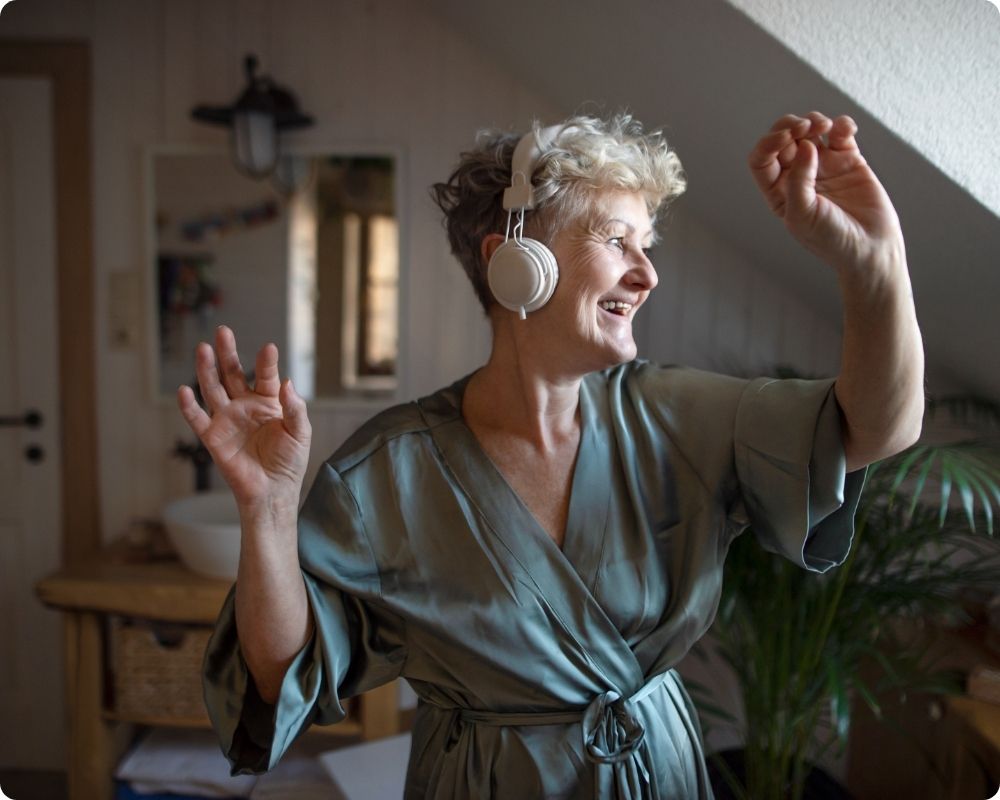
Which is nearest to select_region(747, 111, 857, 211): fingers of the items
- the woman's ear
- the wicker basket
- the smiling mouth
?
the smiling mouth

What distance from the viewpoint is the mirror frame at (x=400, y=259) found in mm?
2139

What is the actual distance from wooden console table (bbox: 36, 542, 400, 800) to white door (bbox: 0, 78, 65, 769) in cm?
52

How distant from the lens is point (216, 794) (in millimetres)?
1858

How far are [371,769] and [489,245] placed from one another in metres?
1.13

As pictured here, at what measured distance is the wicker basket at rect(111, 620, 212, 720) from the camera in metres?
1.85

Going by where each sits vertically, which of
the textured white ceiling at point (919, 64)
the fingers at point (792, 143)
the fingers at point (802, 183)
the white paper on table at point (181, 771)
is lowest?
the white paper on table at point (181, 771)

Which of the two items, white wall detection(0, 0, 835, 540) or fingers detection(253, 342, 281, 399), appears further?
white wall detection(0, 0, 835, 540)

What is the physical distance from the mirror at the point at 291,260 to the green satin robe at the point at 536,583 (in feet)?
3.99

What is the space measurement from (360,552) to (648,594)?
0.37m

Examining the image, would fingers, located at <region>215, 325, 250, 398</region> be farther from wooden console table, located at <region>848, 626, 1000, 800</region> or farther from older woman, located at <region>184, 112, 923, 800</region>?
wooden console table, located at <region>848, 626, 1000, 800</region>

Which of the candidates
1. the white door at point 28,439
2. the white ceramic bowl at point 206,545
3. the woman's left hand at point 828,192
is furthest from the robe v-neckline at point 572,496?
the white door at point 28,439

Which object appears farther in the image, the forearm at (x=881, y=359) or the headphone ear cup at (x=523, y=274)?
the headphone ear cup at (x=523, y=274)

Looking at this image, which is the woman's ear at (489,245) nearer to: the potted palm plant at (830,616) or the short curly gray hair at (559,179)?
the short curly gray hair at (559,179)

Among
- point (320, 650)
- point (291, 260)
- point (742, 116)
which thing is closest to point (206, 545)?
point (291, 260)
